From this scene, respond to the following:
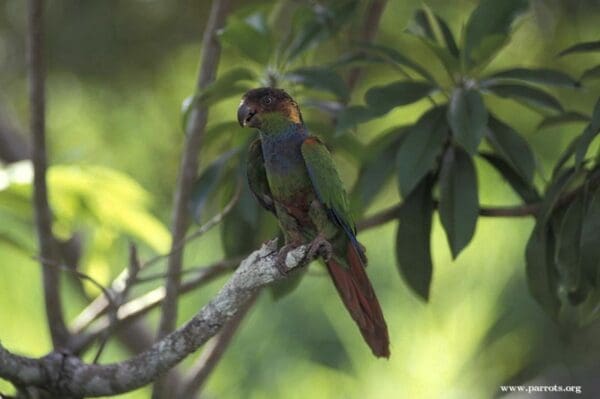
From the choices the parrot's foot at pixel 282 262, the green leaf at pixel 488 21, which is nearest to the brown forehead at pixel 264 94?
the parrot's foot at pixel 282 262

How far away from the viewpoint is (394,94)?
3.49 meters

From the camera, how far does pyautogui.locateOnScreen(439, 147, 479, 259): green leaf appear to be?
11.1 ft

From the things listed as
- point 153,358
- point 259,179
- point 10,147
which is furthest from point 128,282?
point 10,147

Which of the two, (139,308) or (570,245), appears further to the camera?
(139,308)

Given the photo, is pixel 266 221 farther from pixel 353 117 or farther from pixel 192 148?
pixel 353 117

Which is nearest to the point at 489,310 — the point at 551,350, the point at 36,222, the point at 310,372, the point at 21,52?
the point at 551,350

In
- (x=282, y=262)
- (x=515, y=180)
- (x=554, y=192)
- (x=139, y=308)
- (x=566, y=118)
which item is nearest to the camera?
(x=282, y=262)

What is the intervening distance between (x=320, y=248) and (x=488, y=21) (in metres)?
1.03

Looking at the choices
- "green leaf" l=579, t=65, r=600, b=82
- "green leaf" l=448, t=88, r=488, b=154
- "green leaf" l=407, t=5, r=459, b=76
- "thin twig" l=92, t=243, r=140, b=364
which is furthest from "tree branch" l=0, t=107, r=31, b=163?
"green leaf" l=579, t=65, r=600, b=82

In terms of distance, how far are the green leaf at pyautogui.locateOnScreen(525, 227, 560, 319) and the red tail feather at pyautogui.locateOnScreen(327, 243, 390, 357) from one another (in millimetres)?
621

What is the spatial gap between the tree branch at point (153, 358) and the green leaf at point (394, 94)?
75 cm

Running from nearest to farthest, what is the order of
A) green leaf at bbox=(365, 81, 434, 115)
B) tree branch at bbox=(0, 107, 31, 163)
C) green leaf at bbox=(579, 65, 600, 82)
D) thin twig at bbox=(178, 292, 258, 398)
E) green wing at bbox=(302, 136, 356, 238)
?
green wing at bbox=(302, 136, 356, 238) < green leaf at bbox=(579, 65, 600, 82) < green leaf at bbox=(365, 81, 434, 115) < thin twig at bbox=(178, 292, 258, 398) < tree branch at bbox=(0, 107, 31, 163)

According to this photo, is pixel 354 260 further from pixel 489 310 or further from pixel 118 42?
pixel 118 42

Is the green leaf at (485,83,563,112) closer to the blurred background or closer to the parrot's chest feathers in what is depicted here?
the blurred background
